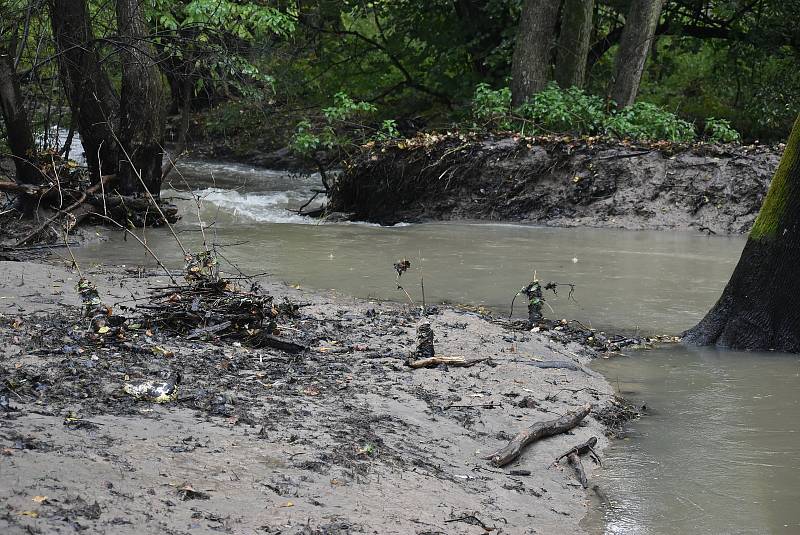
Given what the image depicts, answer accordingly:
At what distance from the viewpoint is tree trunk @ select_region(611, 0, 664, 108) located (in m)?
18.2

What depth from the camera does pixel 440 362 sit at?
20.9ft

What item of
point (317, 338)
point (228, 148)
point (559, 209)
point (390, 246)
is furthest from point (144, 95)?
point (228, 148)

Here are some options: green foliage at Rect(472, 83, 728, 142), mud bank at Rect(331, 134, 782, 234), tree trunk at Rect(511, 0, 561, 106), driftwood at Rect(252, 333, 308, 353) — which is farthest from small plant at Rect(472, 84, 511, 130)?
Result: driftwood at Rect(252, 333, 308, 353)

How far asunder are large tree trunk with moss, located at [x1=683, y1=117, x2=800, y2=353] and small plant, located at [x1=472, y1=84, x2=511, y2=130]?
9655mm

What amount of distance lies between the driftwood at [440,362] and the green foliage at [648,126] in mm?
11116

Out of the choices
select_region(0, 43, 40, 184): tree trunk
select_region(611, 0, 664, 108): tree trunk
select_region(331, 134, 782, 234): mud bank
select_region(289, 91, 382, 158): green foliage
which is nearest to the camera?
select_region(0, 43, 40, 184): tree trunk

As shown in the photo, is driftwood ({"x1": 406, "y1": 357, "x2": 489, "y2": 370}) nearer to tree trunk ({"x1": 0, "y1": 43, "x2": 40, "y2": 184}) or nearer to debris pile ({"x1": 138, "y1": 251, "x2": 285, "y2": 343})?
debris pile ({"x1": 138, "y1": 251, "x2": 285, "y2": 343})

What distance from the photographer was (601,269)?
1110 cm

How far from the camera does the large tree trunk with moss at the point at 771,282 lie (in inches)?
292

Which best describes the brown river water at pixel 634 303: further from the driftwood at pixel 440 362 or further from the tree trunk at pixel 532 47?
the tree trunk at pixel 532 47

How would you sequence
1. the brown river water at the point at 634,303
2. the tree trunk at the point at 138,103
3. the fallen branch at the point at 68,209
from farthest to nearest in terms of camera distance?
the tree trunk at the point at 138,103 < the fallen branch at the point at 68,209 < the brown river water at the point at 634,303

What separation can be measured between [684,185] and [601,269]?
4.90 meters

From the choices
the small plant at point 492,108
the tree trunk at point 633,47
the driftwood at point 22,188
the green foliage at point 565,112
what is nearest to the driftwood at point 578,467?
the driftwood at point 22,188

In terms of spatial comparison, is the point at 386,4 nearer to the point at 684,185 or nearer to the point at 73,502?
the point at 684,185
